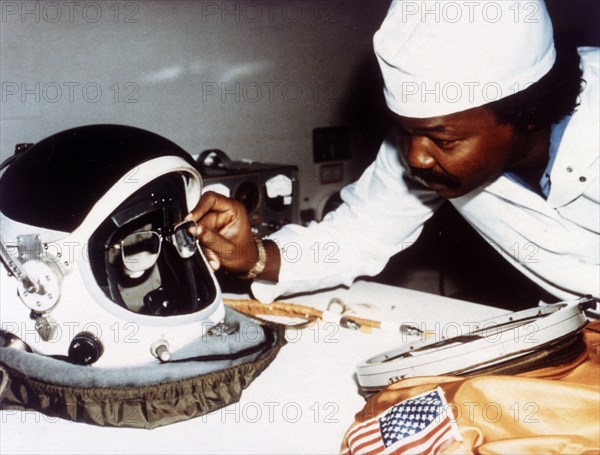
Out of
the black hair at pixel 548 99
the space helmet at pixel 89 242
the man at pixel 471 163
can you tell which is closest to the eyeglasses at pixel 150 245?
the space helmet at pixel 89 242

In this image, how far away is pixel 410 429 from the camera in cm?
65

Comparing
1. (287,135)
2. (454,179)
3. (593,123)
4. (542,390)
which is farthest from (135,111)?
(542,390)

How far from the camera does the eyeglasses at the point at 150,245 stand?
37.8 inches

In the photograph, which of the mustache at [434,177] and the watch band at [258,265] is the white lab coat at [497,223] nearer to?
the watch band at [258,265]

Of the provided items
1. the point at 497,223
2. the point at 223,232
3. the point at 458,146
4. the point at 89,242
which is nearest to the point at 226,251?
the point at 223,232

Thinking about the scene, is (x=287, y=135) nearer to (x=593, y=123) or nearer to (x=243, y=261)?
(x=243, y=261)

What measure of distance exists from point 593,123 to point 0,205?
112cm

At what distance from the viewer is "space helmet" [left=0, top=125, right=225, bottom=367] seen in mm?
791

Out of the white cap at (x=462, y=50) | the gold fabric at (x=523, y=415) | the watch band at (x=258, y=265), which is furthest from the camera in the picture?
the watch band at (x=258, y=265)

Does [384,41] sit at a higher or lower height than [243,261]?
higher

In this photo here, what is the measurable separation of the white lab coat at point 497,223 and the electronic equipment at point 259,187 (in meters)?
0.20

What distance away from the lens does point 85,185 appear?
79 centimetres

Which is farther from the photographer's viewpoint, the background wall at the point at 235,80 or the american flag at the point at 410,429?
the background wall at the point at 235,80

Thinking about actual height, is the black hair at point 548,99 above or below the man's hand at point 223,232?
above
